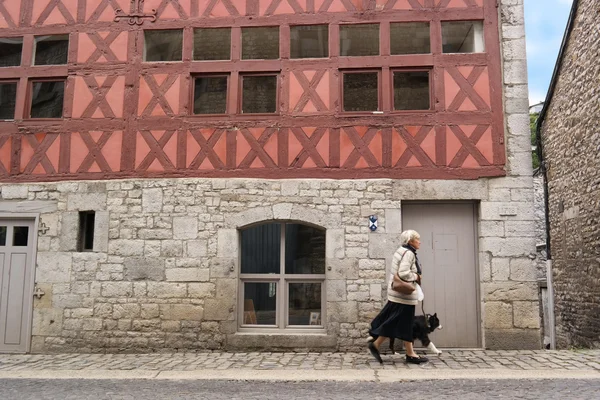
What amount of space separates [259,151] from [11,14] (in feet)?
14.2

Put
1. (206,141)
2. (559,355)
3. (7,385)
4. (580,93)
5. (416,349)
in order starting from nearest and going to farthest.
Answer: (7,385)
(559,355)
(416,349)
(206,141)
(580,93)

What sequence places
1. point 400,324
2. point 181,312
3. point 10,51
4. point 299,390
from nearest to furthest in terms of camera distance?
point 299,390 → point 400,324 → point 181,312 → point 10,51

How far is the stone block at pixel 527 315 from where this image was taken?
706 cm

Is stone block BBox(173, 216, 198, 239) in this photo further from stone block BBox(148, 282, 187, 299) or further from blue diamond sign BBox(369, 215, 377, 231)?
blue diamond sign BBox(369, 215, 377, 231)

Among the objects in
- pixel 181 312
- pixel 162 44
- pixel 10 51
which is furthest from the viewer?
pixel 10 51

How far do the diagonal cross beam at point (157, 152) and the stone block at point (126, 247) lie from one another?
104 cm

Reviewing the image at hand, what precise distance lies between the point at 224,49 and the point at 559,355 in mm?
5971

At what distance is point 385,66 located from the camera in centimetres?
762

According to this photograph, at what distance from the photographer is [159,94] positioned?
780 cm

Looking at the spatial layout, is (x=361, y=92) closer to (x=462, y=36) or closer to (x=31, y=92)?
(x=462, y=36)

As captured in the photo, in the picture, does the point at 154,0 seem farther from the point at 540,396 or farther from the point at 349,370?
the point at 540,396

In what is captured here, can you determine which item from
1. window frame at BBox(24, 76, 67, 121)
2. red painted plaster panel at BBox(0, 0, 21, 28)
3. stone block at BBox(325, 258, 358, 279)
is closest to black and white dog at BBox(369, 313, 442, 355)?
stone block at BBox(325, 258, 358, 279)

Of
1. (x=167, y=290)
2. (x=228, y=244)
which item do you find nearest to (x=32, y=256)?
(x=167, y=290)

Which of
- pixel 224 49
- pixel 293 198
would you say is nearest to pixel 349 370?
pixel 293 198
